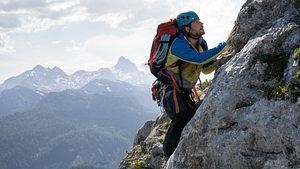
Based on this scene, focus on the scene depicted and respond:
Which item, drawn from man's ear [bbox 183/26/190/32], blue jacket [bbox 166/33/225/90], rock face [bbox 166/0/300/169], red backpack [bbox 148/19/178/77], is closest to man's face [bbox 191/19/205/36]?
man's ear [bbox 183/26/190/32]

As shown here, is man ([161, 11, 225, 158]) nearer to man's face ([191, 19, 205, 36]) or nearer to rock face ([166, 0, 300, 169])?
man's face ([191, 19, 205, 36])

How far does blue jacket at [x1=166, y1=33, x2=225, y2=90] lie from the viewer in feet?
34.9

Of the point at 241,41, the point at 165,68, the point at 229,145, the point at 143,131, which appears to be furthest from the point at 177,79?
the point at 143,131

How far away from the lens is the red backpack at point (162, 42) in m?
11.1

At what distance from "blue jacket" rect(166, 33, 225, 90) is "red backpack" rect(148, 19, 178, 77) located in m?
0.17

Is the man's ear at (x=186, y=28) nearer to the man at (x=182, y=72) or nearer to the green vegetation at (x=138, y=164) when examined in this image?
the man at (x=182, y=72)

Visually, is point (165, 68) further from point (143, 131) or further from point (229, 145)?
point (143, 131)

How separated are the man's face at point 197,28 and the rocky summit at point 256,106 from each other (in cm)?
111

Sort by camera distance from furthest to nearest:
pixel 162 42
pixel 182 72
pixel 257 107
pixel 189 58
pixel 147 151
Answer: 1. pixel 147 151
2. pixel 182 72
3. pixel 162 42
4. pixel 189 58
5. pixel 257 107

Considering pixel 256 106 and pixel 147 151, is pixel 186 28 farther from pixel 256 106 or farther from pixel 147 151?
pixel 147 151

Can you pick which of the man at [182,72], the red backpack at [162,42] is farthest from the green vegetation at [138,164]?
the red backpack at [162,42]

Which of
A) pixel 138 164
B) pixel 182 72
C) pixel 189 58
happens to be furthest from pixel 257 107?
pixel 138 164

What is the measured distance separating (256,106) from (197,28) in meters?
3.42

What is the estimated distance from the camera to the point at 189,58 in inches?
421
